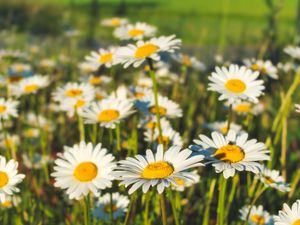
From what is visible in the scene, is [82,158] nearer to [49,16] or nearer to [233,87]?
[233,87]

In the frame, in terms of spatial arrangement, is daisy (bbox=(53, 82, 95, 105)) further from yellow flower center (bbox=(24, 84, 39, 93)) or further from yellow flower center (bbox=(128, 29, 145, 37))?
yellow flower center (bbox=(128, 29, 145, 37))

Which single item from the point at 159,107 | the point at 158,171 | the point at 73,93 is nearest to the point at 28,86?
the point at 73,93

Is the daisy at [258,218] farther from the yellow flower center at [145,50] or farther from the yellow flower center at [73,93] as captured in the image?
the yellow flower center at [73,93]

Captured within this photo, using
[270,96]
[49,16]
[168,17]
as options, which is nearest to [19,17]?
[49,16]

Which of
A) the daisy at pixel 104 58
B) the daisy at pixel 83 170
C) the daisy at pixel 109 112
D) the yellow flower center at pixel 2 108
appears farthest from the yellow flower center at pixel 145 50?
the yellow flower center at pixel 2 108

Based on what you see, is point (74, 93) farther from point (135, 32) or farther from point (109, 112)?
point (109, 112)

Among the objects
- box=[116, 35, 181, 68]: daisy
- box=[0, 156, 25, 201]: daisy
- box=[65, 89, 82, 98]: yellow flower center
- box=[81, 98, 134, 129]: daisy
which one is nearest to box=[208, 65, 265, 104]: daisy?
box=[116, 35, 181, 68]: daisy
